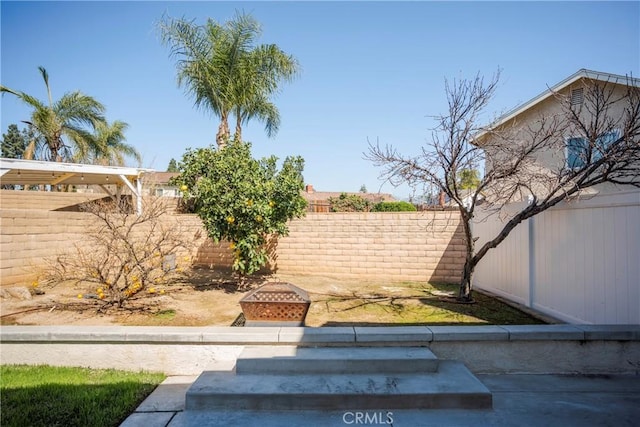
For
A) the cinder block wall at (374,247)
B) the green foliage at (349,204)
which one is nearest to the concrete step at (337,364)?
the cinder block wall at (374,247)

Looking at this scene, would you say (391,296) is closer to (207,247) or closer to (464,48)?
(464,48)

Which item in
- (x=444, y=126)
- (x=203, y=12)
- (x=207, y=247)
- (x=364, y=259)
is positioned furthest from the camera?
(x=203, y=12)

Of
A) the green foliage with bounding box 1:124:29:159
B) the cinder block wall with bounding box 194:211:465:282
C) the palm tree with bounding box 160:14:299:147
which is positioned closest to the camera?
the cinder block wall with bounding box 194:211:465:282

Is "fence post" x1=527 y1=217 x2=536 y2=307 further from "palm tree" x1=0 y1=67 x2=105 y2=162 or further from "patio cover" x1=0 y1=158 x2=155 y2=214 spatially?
"palm tree" x1=0 y1=67 x2=105 y2=162

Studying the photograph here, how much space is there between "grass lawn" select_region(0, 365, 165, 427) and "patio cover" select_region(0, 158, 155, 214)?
716cm

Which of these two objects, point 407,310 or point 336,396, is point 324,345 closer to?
point 336,396

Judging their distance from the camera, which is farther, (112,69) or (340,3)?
(112,69)

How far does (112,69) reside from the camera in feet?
33.5

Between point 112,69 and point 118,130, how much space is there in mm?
11528

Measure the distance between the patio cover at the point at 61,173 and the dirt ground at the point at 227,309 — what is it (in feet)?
14.8

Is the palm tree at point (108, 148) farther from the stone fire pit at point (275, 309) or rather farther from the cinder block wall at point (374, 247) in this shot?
the stone fire pit at point (275, 309)

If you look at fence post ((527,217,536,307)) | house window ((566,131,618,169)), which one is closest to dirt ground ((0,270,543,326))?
fence post ((527,217,536,307))

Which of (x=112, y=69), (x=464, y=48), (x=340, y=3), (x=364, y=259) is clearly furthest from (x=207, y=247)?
(x=464, y=48)

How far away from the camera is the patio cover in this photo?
11445mm
